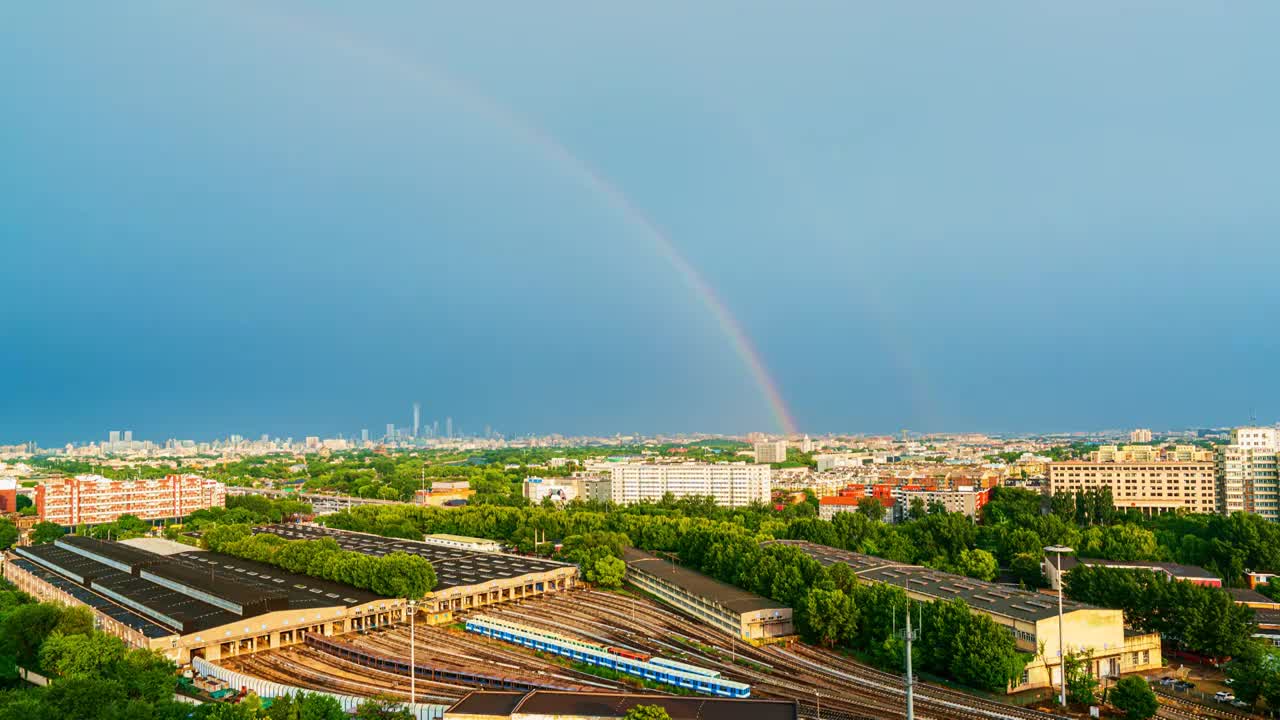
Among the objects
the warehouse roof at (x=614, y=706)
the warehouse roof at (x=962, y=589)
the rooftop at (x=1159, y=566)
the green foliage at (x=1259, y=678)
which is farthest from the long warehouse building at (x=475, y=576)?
the green foliage at (x=1259, y=678)

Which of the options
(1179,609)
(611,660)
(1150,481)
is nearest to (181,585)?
(611,660)

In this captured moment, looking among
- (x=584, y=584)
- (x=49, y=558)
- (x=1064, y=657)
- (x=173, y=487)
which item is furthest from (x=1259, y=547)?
(x=173, y=487)

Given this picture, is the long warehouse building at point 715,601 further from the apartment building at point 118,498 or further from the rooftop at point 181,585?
the apartment building at point 118,498

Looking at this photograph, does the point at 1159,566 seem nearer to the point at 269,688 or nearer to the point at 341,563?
the point at 341,563

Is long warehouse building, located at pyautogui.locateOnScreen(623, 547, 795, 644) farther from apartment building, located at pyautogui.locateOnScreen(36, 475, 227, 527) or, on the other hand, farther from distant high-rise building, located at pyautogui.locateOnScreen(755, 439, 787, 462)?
distant high-rise building, located at pyautogui.locateOnScreen(755, 439, 787, 462)

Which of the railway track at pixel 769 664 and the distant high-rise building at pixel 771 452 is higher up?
the railway track at pixel 769 664
